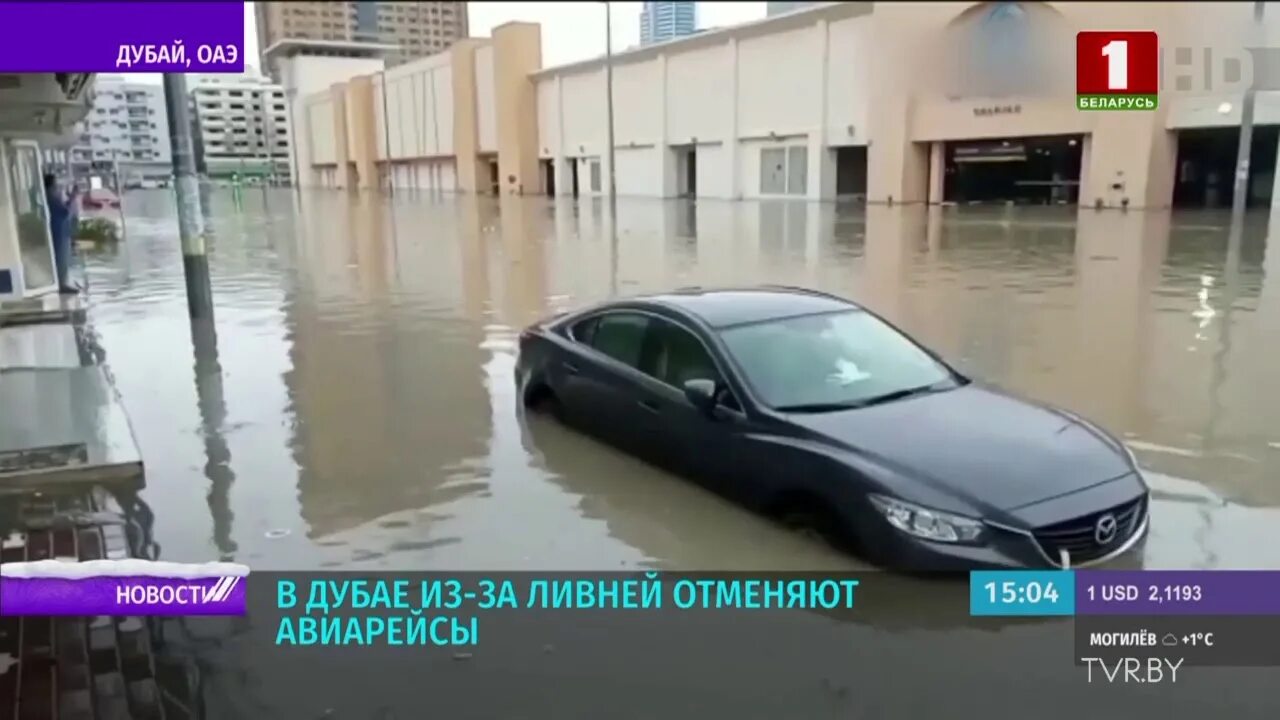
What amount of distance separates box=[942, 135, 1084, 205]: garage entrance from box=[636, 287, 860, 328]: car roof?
113 feet

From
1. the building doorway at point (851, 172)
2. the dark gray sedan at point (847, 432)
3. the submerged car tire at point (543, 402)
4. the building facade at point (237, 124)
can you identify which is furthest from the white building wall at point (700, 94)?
the dark gray sedan at point (847, 432)

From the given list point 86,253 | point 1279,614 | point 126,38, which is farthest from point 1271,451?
point 86,253

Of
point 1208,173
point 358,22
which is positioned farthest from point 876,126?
point 358,22

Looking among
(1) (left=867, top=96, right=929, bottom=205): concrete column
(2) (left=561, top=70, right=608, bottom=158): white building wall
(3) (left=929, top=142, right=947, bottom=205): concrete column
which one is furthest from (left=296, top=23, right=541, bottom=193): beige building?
(3) (left=929, top=142, right=947, bottom=205): concrete column

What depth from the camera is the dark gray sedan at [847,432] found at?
4.73 metres

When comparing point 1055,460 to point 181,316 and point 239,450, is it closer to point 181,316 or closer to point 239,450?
point 239,450

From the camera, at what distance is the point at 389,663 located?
4270 mm

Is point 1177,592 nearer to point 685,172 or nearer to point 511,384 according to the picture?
point 511,384

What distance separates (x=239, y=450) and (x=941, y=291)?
35.2 ft

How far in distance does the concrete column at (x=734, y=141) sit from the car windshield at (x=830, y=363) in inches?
1739

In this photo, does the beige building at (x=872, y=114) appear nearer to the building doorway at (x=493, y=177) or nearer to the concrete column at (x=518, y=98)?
the concrete column at (x=518, y=98)

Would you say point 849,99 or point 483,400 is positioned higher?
point 849,99

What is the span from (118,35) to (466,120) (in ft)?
236

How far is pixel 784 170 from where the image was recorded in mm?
47500
